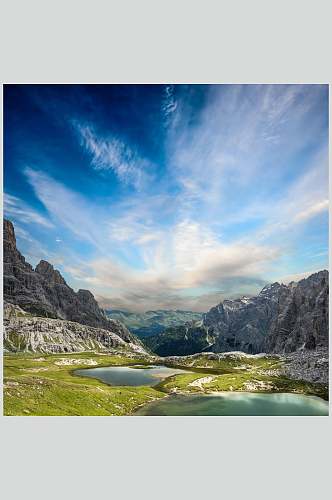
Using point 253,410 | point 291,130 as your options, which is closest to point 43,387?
point 253,410

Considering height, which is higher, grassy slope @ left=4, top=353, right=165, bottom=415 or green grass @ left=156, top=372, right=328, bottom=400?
grassy slope @ left=4, top=353, right=165, bottom=415

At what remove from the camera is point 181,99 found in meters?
60.6

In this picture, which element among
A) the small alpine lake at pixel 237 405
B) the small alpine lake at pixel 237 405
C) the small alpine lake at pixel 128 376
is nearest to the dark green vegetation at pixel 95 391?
the small alpine lake at pixel 237 405

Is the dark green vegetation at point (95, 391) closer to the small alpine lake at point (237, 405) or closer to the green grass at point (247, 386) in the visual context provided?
the green grass at point (247, 386)

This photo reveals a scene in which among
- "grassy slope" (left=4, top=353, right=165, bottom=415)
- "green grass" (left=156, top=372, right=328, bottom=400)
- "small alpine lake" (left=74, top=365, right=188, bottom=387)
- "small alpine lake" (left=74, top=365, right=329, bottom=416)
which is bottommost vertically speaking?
"small alpine lake" (left=74, top=365, right=188, bottom=387)

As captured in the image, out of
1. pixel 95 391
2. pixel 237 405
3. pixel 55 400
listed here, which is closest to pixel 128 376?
pixel 95 391

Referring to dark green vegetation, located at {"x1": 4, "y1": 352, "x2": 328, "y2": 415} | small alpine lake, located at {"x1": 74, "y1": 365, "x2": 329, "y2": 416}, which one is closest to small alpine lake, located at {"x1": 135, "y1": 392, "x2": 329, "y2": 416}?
small alpine lake, located at {"x1": 74, "y1": 365, "x2": 329, "y2": 416}

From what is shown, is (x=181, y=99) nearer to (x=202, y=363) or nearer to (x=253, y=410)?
(x=253, y=410)

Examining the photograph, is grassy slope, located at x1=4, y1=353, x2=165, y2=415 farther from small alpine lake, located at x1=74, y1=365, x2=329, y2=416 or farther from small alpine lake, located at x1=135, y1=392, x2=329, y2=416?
small alpine lake, located at x1=135, y1=392, x2=329, y2=416

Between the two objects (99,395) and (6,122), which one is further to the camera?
(6,122)

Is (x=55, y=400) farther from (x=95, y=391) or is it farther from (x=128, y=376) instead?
(x=128, y=376)

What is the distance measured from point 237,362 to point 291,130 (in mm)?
151986

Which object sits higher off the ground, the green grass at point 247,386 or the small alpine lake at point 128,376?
the green grass at point 247,386

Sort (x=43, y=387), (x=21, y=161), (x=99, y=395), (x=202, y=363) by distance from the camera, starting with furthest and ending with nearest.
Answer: (x=202, y=363) < (x=21, y=161) < (x=99, y=395) < (x=43, y=387)
